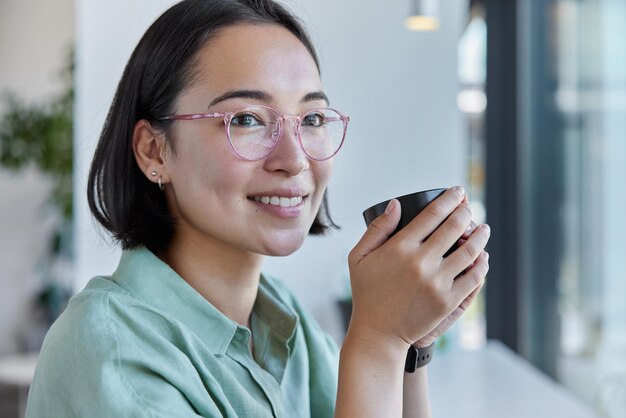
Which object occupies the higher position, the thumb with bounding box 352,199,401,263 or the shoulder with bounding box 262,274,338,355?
the thumb with bounding box 352,199,401,263

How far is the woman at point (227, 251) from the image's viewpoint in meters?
0.75

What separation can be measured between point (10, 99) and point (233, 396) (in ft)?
12.6

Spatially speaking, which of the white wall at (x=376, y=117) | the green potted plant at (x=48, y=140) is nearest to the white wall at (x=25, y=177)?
the green potted plant at (x=48, y=140)

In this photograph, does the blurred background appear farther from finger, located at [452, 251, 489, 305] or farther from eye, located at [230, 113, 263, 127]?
finger, located at [452, 251, 489, 305]

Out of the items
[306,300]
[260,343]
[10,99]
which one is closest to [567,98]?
[306,300]

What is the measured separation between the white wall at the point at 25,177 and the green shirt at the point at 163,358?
366 centimetres

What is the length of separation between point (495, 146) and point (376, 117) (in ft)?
3.20

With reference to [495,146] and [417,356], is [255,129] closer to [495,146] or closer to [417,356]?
[417,356]

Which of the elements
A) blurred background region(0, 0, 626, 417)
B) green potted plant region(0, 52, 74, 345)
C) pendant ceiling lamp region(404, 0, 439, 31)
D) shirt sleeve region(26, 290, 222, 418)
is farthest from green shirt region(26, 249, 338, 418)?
green potted plant region(0, 52, 74, 345)

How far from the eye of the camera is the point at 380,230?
0.82 meters

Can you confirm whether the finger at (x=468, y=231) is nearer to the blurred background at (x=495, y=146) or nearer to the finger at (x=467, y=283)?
the finger at (x=467, y=283)

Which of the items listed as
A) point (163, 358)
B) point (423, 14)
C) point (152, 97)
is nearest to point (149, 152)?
point (152, 97)

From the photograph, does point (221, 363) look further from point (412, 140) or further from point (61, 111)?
point (61, 111)

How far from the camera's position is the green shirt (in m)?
0.72
